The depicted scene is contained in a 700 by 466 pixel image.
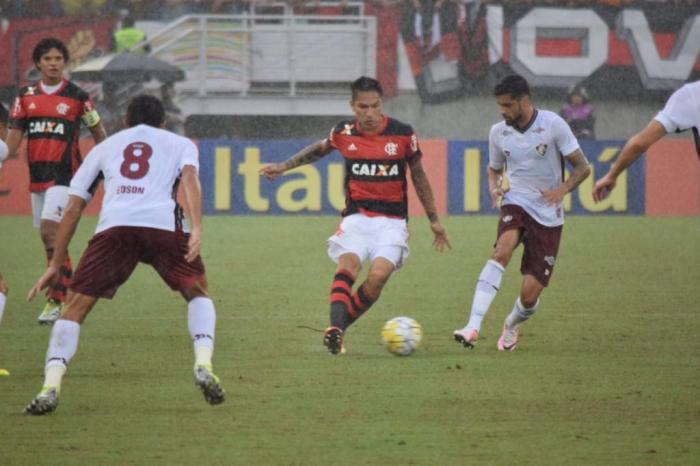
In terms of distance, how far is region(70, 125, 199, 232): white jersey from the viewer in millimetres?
8344

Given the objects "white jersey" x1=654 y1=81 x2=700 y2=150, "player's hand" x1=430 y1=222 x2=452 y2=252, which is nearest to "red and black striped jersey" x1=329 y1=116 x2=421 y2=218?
"player's hand" x1=430 y1=222 x2=452 y2=252

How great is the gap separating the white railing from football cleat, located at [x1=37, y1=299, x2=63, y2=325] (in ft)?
63.3

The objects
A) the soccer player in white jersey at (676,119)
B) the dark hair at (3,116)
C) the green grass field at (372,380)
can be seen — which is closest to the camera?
the green grass field at (372,380)

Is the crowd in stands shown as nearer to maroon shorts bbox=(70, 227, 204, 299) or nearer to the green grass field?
the green grass field

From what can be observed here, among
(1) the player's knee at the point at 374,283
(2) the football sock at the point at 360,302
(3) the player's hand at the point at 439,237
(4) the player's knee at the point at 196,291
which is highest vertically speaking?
(4) the player's knee at the point at 196,291

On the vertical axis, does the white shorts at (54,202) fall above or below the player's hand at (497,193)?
below

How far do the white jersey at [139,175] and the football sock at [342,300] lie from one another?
2707 mm

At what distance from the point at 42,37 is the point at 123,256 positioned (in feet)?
83.0

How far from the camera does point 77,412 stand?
338 inches

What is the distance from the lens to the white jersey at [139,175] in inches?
328

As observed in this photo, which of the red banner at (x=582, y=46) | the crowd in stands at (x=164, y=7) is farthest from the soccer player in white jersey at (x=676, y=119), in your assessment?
the red banner at (x=582, y=46)

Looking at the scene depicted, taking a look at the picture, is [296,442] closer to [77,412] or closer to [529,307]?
[77,412]

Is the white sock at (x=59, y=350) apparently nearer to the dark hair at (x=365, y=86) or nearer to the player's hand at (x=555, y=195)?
the dark hair at (x=365, y=86)

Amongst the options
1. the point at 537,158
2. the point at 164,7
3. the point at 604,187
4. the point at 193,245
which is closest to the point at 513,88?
the point at 537,158
